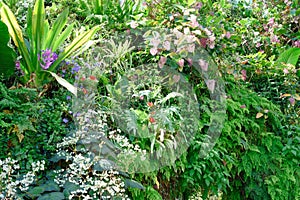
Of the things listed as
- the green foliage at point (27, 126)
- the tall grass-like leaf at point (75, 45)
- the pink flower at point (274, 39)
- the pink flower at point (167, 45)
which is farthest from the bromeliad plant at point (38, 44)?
the pink flower at point (274, 39)

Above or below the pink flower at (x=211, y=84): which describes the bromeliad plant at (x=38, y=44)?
above

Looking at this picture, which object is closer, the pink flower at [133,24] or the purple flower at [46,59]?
the purple flower at [46,59]

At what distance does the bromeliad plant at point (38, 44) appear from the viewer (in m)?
2.66

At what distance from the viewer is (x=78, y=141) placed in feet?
7.56

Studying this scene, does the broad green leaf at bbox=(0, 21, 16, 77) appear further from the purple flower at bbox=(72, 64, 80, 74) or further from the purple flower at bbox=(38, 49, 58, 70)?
the purple flower at bbox=(72, 64, 80, 74)

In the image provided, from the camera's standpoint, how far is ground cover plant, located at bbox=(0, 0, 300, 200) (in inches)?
89.0

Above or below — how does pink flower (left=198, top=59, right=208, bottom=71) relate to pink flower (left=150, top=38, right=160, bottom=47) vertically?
below

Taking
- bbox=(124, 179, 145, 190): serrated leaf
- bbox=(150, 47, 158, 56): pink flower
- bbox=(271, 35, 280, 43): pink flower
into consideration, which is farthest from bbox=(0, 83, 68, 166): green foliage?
bbox=(271, 35, 280, 43): pink flower

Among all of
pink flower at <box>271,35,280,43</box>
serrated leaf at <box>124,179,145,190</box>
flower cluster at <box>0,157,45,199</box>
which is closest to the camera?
flower cluster at <box>0,157,45,199</box>

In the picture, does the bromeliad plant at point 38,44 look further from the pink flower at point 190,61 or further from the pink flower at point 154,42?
the pink flower at point 190,61

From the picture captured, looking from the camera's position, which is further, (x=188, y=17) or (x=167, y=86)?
(x=188, y=17)

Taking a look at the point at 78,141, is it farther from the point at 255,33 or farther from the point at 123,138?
the point at 255,33

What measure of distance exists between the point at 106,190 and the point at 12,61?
1.10 metres

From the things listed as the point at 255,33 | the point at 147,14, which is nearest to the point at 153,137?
the point at 147,14
